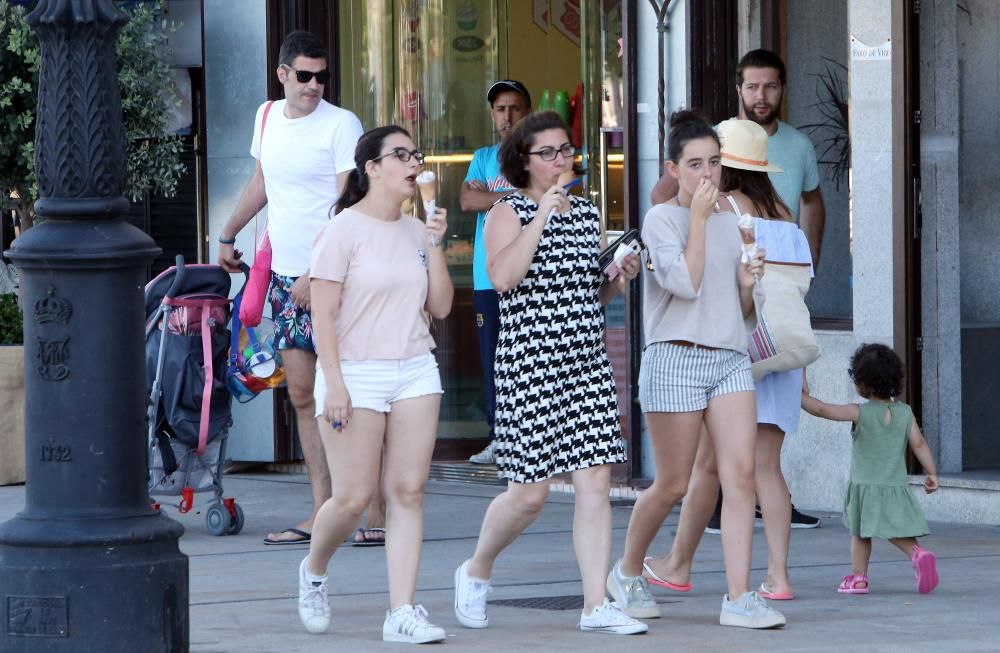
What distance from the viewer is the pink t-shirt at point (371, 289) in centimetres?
618

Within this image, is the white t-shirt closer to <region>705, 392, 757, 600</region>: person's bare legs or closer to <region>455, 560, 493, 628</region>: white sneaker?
<region>455, 560, 493, 628</region>: white sneaker

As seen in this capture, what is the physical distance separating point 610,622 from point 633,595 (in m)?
0.41

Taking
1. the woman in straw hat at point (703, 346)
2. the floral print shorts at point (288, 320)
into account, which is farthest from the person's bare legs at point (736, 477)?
the floral print shorts at point (288, 320)

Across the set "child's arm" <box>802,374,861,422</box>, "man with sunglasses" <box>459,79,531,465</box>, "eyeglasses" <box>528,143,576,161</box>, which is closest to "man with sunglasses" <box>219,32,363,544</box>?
"man with sunglasses" <box>459,79,531,465</box>

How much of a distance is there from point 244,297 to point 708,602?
8.68 ft

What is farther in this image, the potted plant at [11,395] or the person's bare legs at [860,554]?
the potted plant at [11,395]

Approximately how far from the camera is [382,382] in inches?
242

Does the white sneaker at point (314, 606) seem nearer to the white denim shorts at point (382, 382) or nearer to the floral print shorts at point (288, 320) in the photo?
the white denim shorts at point (382, 382)

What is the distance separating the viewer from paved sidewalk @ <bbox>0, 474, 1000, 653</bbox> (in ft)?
20.2

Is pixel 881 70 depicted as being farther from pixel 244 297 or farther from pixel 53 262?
pixel 53 262

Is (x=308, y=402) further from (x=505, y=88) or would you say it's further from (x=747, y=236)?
(x=747, y=236)

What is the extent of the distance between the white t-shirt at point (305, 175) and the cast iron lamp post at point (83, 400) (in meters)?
2.48

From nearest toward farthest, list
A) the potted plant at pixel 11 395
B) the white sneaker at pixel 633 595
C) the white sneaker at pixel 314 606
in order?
the white sneaker at pixel 314 606
the white sneaker at pixel 633 595
the potted plant at pixel 11 395

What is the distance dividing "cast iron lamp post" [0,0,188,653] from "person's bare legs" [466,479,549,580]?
3.68 feet
